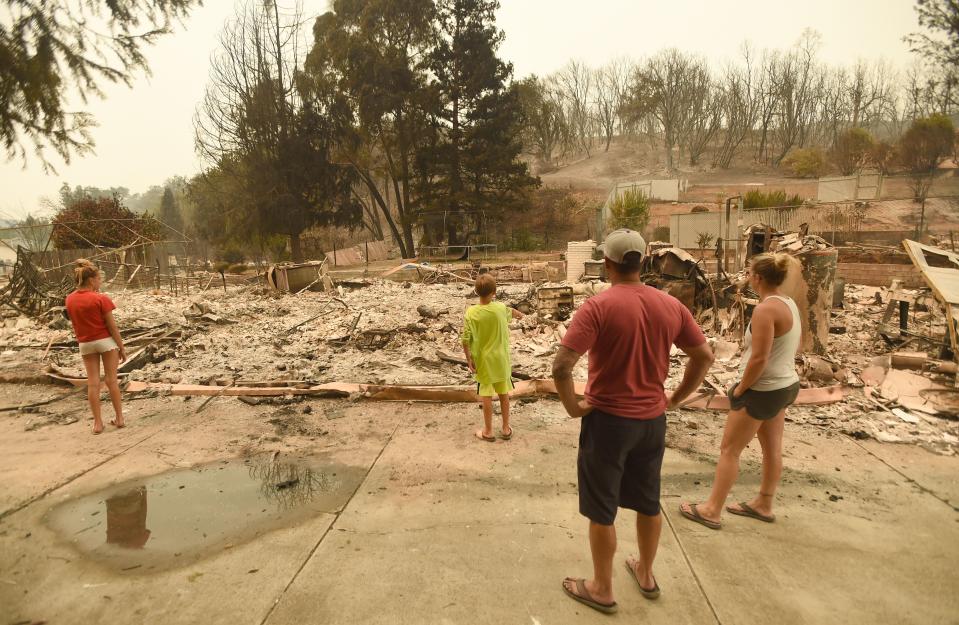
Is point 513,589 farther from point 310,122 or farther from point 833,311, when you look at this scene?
point 310,122

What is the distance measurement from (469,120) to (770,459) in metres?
29.8

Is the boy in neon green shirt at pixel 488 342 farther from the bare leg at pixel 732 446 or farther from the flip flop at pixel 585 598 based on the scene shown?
the flip flop at pixel 585 598

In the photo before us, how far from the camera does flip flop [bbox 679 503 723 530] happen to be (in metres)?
2.95

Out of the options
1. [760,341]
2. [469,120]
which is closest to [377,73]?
[469,120]

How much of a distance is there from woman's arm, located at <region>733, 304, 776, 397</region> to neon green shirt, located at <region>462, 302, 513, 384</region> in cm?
193

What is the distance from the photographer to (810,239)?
6.53 meters

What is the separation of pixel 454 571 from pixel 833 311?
9.83m

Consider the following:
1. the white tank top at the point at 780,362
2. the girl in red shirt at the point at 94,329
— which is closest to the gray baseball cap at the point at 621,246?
the white tank top at the point at 780,362

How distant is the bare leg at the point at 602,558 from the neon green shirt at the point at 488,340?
202cm

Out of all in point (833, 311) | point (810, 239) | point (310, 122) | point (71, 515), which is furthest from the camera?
point (310, 122)

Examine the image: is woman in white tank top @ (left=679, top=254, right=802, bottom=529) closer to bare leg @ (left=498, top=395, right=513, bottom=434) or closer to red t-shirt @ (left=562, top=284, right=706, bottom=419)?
red t-shirt @ (left=562, top=284, right=706, bottom=419)

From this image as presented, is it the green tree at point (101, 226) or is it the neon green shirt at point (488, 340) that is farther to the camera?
the green tree at point (101, 226)

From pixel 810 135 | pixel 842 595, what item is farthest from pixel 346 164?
pixel 810 135

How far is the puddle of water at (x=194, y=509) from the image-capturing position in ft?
9.46
